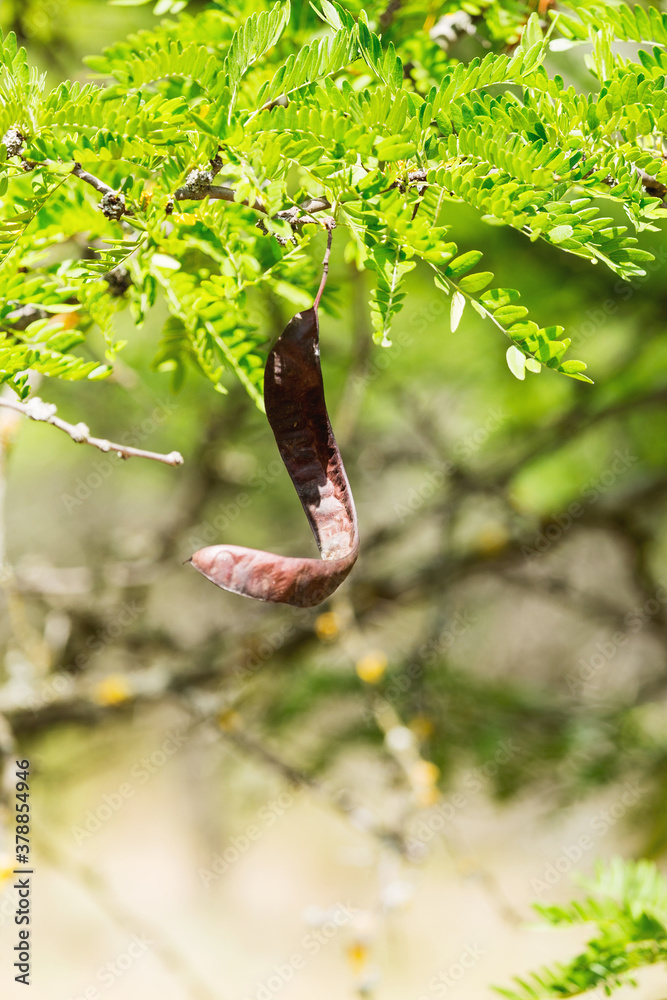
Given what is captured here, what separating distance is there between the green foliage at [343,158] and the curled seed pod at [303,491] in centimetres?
5

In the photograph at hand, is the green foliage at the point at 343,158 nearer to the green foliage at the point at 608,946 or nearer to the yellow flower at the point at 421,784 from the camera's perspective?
the green foliage at the point at 608,946

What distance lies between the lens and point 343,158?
507 mm

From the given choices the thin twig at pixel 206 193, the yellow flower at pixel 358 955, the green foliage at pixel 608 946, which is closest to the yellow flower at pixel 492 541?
the yellow flower at pixel 358 955

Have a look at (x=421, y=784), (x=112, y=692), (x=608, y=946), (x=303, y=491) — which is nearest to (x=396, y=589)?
(x=421, y=784)

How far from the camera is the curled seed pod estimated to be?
0.54 m

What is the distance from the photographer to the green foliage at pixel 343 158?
0.49 metres

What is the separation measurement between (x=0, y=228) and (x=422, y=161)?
352 mm

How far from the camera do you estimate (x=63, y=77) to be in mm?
1737

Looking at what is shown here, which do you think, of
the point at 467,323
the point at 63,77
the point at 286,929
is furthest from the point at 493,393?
the point at 286,929

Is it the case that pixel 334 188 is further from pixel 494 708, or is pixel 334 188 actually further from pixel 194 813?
pixel 194 813

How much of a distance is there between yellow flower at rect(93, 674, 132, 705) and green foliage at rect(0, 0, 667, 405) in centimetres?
161

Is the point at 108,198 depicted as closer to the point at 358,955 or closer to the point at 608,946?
the point at 608,946

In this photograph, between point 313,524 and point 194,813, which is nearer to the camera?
point 313,524

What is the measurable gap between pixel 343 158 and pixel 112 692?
1827mm
